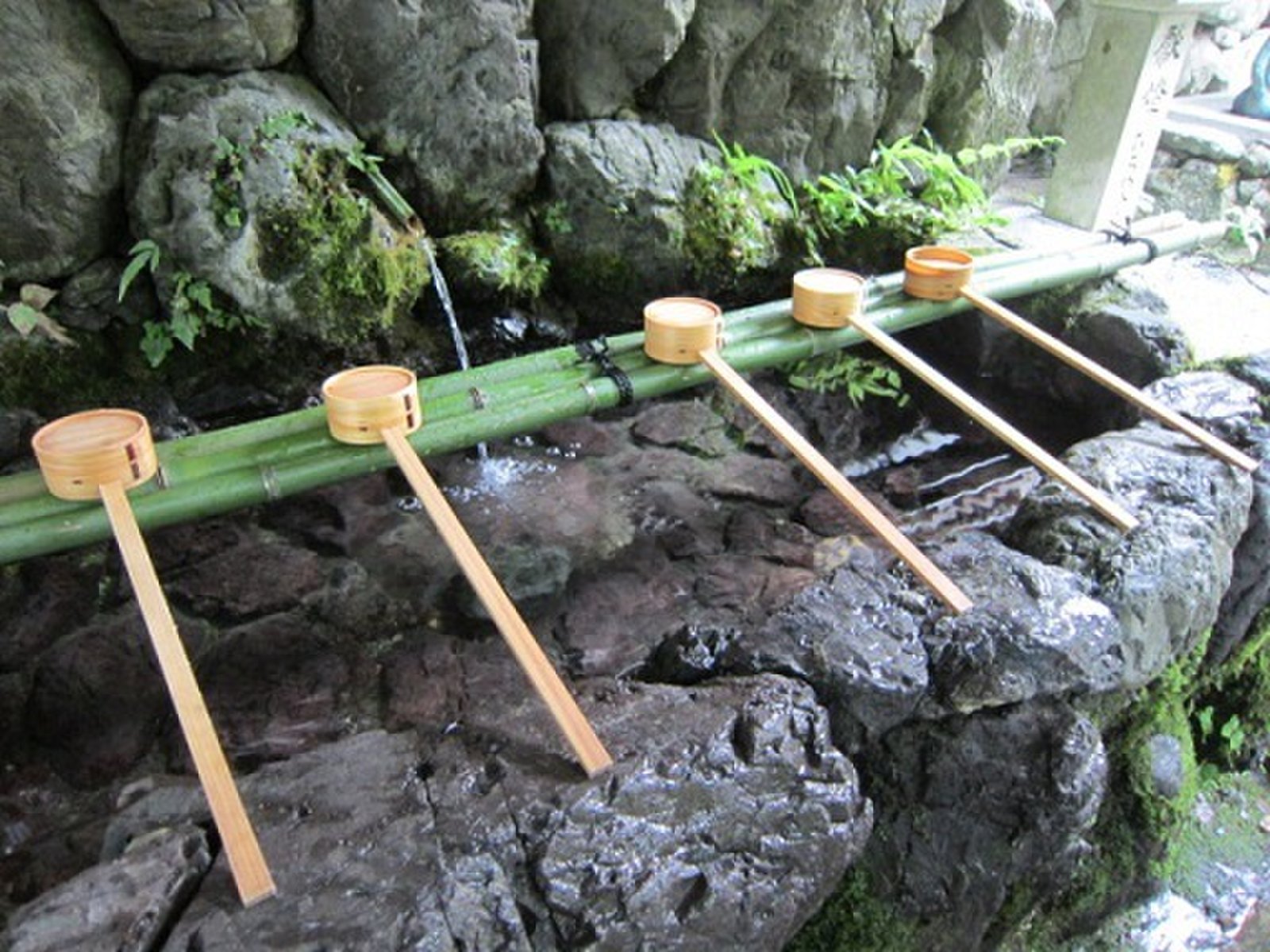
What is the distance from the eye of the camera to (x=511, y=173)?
4.75 meters

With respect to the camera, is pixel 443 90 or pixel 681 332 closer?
pixel 681 332

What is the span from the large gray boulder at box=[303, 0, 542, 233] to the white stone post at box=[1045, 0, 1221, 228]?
3.70m

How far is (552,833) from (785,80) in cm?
484

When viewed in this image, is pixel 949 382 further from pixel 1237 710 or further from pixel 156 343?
pixel 156 343

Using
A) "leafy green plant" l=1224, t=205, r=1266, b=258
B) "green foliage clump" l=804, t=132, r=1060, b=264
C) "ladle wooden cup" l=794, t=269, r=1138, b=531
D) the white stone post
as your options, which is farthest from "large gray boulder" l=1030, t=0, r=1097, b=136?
"ladle wooden cup" l=794, t=269, r=1138, b=531

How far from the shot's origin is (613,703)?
2.54m

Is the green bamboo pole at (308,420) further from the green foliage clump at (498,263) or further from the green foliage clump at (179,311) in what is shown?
the green foliage clump at (498,263)

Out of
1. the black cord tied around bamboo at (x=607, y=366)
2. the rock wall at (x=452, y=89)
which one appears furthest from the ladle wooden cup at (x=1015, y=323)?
the black cord tied around bamboo at (x=607, y=366)

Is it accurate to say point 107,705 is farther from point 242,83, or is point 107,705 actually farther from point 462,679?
point 242,83

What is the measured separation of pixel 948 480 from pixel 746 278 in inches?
64.9

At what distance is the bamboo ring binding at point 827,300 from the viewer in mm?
4133

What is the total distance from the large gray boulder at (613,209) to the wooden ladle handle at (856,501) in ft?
4.38

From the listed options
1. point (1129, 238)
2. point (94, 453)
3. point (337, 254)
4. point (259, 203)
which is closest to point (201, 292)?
point (259, 203)

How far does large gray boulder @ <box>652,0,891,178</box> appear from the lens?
5.19m
